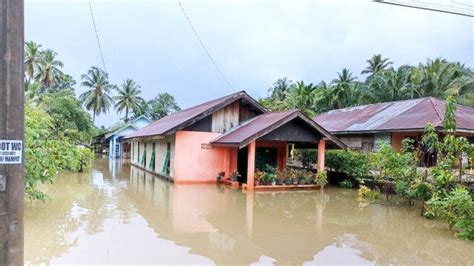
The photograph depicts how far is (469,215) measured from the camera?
341 inches

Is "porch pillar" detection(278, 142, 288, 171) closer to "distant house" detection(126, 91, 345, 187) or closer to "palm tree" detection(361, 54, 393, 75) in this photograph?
"distant house" detection(126, 91, 345, 187)

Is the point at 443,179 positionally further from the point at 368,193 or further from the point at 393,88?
the point at 393,88

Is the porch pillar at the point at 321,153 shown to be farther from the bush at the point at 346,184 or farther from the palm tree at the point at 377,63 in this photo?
the palm tree at the point at 377,63

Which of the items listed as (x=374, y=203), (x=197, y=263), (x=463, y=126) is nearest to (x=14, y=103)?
(x=197, y=263)

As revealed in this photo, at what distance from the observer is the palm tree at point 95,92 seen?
157 ft

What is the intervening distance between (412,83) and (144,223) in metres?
29.5

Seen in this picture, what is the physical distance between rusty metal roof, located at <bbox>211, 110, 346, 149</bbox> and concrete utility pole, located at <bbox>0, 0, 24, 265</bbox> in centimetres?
1282

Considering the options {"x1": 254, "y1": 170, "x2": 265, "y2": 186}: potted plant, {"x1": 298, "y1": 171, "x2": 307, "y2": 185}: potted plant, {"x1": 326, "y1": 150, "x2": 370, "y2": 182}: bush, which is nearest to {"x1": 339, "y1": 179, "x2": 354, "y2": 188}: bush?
{"x1": 326, "y1": 150, "x2": 370, "y2": 182}: bush

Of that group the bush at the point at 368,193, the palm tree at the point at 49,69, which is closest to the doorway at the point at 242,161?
the bush at the point at 368,193

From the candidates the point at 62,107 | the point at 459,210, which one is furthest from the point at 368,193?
the point at 62,107

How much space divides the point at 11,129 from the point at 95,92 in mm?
48618

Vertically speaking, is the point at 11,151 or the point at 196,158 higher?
the point at 11,151

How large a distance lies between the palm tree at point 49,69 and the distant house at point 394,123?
31.6m

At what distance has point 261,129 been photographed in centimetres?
1548
